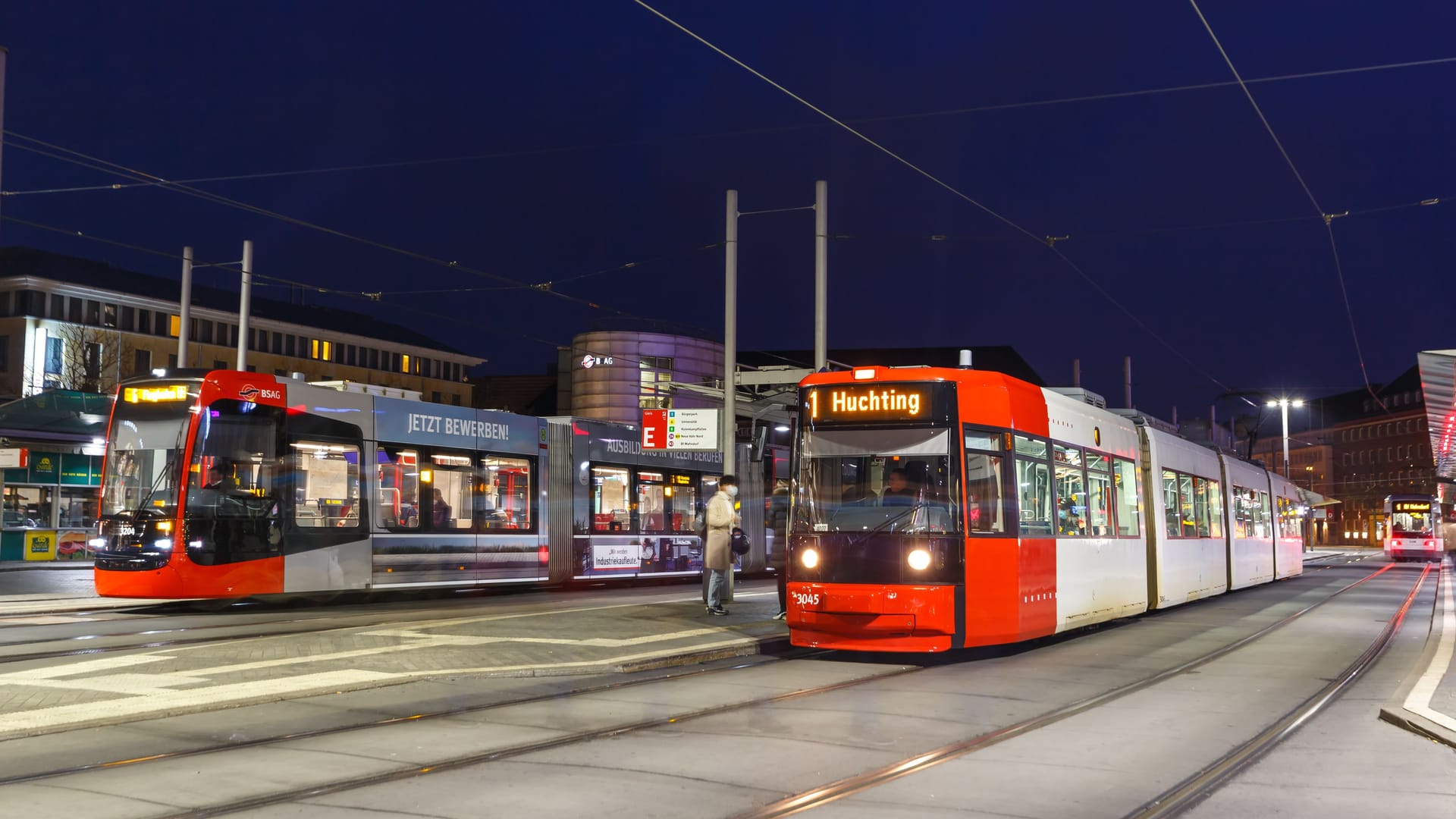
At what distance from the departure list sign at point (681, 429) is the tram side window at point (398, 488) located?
3.91 metres

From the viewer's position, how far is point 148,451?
18406 millimetres

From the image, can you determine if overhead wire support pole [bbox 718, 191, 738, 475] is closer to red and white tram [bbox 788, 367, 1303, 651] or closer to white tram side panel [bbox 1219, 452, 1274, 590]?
red and white tram [bbox 788, 367, 1303, 651]

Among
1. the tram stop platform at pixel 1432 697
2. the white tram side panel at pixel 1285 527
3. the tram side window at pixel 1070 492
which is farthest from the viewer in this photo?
the white tram side panel at pixel 1285 527

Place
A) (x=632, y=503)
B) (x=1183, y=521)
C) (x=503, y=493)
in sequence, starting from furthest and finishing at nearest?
(x=632, y=503) < (x=503, y=493) < (x=1183, y=521)

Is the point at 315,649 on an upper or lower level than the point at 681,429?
lower

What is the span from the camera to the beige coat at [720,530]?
16875 mm

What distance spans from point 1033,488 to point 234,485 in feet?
36.8

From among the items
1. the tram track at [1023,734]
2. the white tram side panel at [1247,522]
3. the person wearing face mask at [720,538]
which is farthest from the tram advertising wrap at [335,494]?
the tram track at [1023,734]

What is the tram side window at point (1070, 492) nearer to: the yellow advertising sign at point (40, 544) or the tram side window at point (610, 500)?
the tram side window at point (610, 500)

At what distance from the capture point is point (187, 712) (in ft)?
31.2

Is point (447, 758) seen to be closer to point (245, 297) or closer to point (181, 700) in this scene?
point (181, 700)

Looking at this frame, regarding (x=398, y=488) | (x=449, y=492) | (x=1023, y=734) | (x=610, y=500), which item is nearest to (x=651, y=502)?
(x=610, y=500)

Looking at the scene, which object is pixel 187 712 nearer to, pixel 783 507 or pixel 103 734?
pixel 103 734

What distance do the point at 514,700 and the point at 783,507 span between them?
15.0 ft
